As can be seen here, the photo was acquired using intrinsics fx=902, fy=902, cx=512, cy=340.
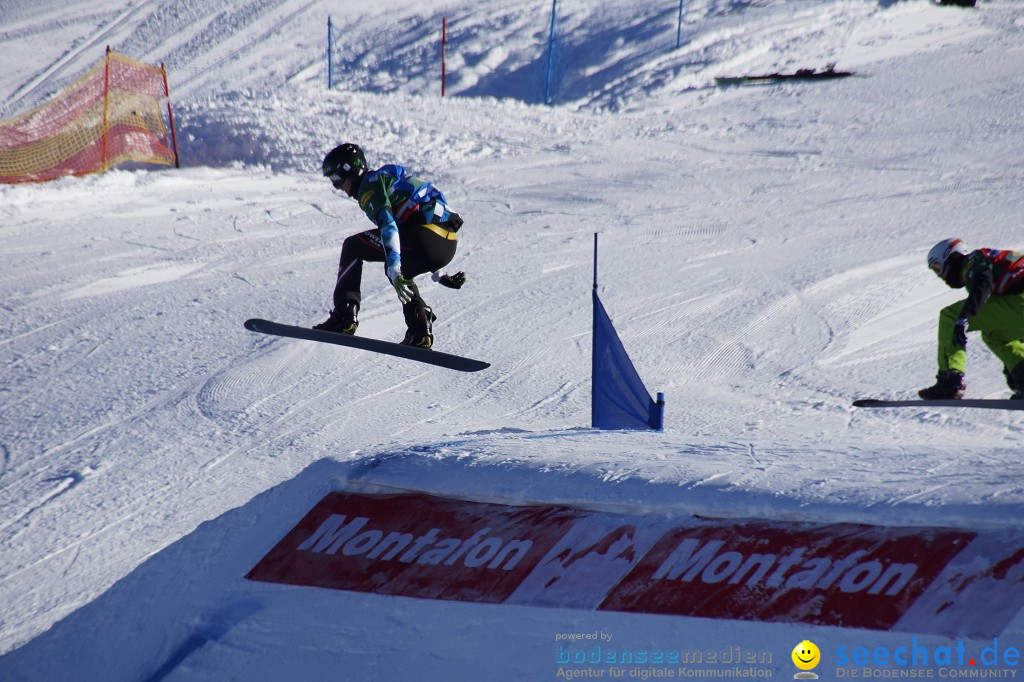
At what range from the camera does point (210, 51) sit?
21859 mm

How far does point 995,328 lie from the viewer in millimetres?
6188

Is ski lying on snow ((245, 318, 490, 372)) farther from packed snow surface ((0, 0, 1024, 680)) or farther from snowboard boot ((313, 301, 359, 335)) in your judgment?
packed snow surface ((0, 0, 1024, 680))

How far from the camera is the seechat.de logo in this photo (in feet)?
11.3

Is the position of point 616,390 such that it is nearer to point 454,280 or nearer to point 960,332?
point 454,280

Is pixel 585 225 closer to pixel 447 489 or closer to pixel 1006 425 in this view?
pixel 1006 425

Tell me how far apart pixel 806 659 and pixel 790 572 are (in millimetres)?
373

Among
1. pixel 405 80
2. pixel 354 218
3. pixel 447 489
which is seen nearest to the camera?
pixel 447 489

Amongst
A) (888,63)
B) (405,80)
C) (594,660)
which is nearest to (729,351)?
(594,660)

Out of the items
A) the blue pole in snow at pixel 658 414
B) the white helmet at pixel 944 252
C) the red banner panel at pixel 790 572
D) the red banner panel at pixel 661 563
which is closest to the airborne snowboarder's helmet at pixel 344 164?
the red banner panel at pixel 661 563

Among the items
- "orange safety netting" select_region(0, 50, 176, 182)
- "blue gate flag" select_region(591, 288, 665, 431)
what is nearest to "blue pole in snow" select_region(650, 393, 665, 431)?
"blue gate flag" select_region(591, 288, 665, 431)

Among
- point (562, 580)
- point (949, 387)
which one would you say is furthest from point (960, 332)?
point (562, 580)

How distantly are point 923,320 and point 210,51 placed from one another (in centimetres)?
1861

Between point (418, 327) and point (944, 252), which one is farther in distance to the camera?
point (418, 327)

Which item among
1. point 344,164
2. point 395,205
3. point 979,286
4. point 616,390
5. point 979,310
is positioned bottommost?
point 616,390
